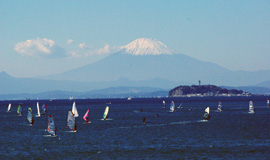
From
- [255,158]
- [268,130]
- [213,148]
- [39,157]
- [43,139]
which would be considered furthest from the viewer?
[268,130]

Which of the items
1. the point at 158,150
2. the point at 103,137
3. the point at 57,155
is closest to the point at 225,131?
the point at 103,137

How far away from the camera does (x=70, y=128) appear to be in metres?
90.8

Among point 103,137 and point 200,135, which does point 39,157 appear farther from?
point 200,135

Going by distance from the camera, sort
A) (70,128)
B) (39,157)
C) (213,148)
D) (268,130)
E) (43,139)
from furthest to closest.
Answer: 1. (70,128)
2. (268,130)
3. (43,139)
4. (213,148)
5. (39,157)

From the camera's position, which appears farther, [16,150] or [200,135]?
[200,135]

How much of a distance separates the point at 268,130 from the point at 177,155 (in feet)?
107

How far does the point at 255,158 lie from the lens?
54188mm

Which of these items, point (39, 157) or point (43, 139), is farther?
point (43, 139)

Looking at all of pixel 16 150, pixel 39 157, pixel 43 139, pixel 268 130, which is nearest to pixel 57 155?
pixel 39 157

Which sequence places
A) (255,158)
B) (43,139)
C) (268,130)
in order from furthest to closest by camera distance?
(268,130), (43,139), (255,158)

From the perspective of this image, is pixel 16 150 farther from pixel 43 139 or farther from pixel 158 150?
pixel 158 150

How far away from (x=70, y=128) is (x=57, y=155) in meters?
31.6

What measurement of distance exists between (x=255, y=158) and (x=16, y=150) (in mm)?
29826

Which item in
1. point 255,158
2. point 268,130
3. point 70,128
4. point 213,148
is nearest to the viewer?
point 255,158
